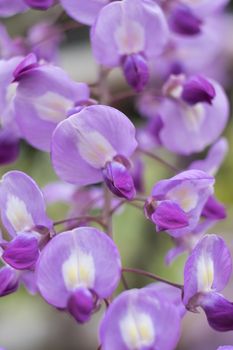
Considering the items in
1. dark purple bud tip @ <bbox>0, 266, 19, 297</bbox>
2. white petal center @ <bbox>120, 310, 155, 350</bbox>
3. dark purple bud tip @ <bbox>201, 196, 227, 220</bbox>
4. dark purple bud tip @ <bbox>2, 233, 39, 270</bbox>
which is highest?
dark purple bud tip @ <bbox>2, 233, 39, 270</bbox>

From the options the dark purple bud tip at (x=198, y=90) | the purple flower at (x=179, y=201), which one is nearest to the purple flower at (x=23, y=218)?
the purple flower at (x=179, y=201)

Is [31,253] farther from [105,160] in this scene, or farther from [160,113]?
[160,113]

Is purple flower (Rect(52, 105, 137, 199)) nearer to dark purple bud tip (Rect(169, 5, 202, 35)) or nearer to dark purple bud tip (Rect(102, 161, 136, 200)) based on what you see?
dark purple bud tip (Rect(102, 161, 136, 200))

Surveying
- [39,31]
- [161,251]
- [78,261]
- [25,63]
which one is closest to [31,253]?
[78,261]

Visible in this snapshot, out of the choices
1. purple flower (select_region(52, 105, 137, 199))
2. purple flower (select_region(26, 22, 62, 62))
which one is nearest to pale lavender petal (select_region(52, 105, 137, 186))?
purple flower (select_region(52, 105, 137, 199))

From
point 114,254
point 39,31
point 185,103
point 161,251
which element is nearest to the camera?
point 114,254

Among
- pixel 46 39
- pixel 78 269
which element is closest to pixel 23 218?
pixel 78 269

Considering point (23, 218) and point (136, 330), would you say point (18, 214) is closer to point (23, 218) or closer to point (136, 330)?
point (23, 218)
